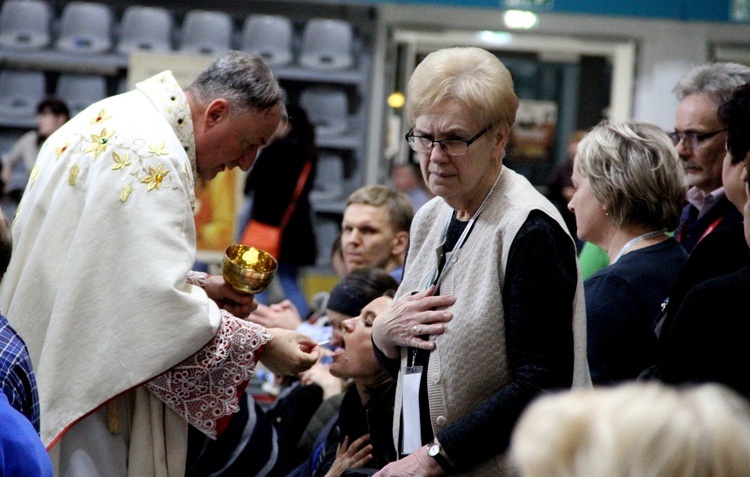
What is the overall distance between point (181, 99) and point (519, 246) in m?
1.00

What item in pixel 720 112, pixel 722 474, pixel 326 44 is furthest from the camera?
pixel 326 44

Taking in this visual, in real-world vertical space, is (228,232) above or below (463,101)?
below

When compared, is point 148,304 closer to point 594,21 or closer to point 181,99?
point 181,99

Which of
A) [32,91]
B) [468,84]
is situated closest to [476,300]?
[468,84]

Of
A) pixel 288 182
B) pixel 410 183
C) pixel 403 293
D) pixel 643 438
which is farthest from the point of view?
pixel 410 183

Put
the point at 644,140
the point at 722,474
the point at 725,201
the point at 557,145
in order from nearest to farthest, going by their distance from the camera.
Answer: the point at 722,474, the point at 644,140, the point at 725,201, the point at 557,145

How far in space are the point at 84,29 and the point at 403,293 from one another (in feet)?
21.0

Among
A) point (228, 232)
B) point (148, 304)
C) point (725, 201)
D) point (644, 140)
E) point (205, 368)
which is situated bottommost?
→ point (228, 232)

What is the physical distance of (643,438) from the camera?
0.93 m

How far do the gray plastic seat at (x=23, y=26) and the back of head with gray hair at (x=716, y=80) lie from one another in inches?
240

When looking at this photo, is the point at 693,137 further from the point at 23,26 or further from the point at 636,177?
the point at 23,26

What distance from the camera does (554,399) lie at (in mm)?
994

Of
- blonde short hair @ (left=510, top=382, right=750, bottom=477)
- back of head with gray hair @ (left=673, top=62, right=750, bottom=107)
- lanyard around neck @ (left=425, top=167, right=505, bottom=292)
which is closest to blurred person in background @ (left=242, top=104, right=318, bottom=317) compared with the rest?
back of head with gray hair @ (left=673, top=62, right=750, bottom=107)

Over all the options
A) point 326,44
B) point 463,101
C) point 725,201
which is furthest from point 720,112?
point 326,44
